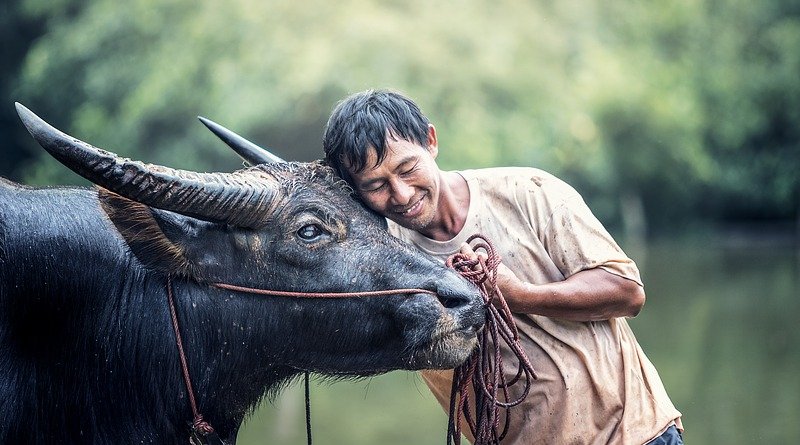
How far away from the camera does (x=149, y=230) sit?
11.7 feet

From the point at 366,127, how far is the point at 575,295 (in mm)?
938

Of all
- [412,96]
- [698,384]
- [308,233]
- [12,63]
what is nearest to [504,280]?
[308,233]

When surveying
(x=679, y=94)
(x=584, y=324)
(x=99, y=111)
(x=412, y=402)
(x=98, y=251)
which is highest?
(x=679, y=94)

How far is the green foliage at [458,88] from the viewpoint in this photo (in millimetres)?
20875

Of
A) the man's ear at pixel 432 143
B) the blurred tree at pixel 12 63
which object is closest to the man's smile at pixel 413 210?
the man's ear at pixel 432 143

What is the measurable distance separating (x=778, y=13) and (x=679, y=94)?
5542mm

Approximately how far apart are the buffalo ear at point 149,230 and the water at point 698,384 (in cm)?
457

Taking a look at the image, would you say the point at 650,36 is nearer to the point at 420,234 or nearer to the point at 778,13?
the point at 778,13

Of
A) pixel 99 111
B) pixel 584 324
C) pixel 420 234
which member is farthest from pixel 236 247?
pixel 99 111

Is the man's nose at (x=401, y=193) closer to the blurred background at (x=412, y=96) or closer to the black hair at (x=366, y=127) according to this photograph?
the black hair at (x=366, y=127)

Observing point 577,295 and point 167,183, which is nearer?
point 167,183

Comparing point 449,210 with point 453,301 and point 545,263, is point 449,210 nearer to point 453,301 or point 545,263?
point 545,263

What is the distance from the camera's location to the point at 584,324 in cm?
390

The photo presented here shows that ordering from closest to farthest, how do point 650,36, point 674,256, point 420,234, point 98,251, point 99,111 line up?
point 98,251
point 420,234
point 99,111
point 674,256
point 650,36
